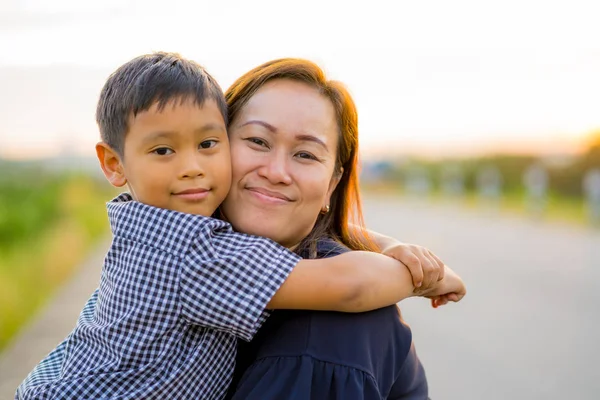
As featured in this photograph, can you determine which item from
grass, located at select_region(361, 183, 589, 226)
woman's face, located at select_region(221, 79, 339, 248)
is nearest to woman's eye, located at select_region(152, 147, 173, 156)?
woman's face, located at select_region(221, 79, 339, 248)

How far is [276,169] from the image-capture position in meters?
2.72

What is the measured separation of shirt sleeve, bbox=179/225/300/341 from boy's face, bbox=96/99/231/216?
0.83 ft

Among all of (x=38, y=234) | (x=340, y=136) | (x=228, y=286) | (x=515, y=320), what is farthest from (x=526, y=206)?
(x=228, y=286)

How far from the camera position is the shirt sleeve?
2.30m

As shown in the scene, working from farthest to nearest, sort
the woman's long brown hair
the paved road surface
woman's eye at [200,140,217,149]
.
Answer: the paved road surface < the woman's long brown hair < woman's eye at [200,140,217,149]

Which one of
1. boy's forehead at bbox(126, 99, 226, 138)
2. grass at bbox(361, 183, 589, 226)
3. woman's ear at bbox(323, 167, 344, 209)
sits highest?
boy's forehead at bbox(126, 99, 226, 138)

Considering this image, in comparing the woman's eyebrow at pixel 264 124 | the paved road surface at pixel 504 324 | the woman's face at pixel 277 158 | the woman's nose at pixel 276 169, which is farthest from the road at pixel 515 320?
the woman's eyebrow at pixel 264 124

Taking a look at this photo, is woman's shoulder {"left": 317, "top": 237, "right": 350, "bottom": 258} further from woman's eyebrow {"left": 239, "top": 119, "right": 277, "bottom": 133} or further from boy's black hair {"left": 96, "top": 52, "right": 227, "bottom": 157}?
boy's black hair {"left": 96, "top": 52, "right": 227, "bottom": 157}

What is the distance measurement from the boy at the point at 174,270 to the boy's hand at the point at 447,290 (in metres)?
0.32

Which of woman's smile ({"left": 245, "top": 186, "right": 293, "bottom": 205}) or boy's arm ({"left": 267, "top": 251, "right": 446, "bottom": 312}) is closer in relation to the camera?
boy's arm ({"left": 267, "top": 251, "right": 446, "bottom": 312})

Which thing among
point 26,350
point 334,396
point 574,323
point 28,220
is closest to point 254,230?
point 334,396

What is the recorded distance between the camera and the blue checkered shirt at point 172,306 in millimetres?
2316

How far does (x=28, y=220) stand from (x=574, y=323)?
6533 mm

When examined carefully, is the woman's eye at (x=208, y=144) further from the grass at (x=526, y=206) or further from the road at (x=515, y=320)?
the grass at (x=526, y=206)
